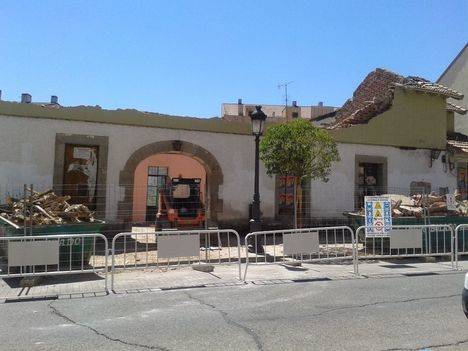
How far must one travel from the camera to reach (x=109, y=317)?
6621 millimetres

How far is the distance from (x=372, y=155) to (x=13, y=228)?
13.5 m

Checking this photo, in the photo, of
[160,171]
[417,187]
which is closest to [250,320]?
[417,187]

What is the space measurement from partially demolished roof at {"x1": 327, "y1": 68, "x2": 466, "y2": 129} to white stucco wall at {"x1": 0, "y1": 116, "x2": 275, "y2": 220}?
4.85 m

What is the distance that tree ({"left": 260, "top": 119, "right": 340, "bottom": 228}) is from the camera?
1343 centimetres

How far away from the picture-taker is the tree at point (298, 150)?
529 inches

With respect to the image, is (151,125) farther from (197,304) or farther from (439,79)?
(439,79)

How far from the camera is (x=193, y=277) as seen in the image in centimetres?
999

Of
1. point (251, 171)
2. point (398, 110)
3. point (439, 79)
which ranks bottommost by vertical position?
point (251, 171)

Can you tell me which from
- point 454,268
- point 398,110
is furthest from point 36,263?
point 398,110

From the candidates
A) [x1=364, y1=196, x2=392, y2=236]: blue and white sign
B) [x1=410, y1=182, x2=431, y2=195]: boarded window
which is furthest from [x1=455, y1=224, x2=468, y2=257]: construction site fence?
[x1=410, y1=182, x2=431, y2=195]: boarded window

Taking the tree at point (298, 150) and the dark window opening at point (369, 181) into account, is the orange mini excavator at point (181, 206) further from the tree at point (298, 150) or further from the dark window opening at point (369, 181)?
the dark window opening at point (369, 181)

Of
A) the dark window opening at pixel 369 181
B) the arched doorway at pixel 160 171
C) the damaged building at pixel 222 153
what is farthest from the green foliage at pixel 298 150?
the arched doorway at pixel 160 171

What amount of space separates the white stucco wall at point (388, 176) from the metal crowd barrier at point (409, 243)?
4.21m

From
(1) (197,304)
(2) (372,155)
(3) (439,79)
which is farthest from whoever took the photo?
(3) (439,79)
